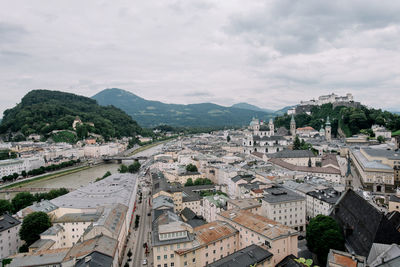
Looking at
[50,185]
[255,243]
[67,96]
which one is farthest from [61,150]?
[67,96]

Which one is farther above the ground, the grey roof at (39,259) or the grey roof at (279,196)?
the grey roof at (279,196)

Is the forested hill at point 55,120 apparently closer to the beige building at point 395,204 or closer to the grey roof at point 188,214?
the grey roof at point 188,214

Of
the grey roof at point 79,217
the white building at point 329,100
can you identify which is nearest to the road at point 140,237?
the grey roof at point 79,217

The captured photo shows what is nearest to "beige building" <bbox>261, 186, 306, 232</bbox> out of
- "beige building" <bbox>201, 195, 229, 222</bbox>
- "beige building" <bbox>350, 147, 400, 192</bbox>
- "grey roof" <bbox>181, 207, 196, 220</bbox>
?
"beige building" <bbox>201, 195, 229, 222</bbox>

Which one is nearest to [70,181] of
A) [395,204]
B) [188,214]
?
[188,214]

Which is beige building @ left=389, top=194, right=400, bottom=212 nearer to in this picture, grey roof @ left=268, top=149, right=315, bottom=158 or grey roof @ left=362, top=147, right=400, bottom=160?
grey roof @ left=362, top=147, right=400, bottom=160

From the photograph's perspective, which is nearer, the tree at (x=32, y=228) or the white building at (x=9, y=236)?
the white building at (x=9, y=236)

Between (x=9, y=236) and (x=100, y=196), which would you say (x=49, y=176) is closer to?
(x=100, y=196)
